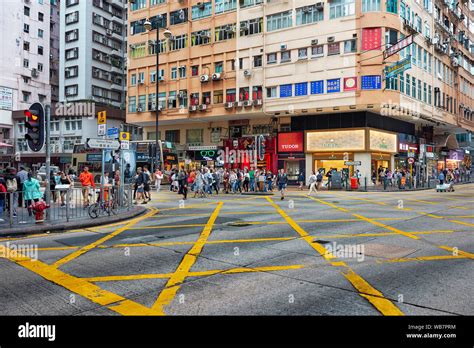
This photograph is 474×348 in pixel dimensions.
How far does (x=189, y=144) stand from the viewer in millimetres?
43344

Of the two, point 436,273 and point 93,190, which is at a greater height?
point 93,190

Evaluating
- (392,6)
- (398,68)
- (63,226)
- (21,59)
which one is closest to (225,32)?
(392,6)

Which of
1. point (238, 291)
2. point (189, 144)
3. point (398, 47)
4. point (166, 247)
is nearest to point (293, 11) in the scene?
point (398, 47)

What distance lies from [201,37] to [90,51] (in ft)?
90.0

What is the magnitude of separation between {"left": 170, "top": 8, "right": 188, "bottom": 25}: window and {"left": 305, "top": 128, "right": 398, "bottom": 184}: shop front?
18507 mm

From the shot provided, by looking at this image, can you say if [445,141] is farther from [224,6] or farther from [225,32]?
[224,6]

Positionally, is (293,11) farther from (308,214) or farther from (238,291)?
(238,291)

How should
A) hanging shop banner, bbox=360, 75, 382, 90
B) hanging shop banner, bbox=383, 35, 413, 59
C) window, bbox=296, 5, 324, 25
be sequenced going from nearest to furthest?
1. hanging shop banner, bbox=383, 35, 413, 59
2. hanging shop banner, bbox=360, 75, 382, 90
3. window, bbox=296, 5, 324, 25

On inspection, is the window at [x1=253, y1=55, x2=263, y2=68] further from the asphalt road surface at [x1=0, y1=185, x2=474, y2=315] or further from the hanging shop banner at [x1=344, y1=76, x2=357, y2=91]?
the asphalt road surface at [x1=0, y1=185, x2=474, y2=315]

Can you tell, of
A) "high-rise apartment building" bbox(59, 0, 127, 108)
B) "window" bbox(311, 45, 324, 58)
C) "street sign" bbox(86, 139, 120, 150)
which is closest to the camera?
"street sign" bbox(86, 139, 120, 150)

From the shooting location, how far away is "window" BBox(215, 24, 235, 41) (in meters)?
38.2

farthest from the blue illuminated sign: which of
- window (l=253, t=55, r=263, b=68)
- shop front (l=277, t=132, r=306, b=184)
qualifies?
window (l=253, t=55, r=263, b=68)
